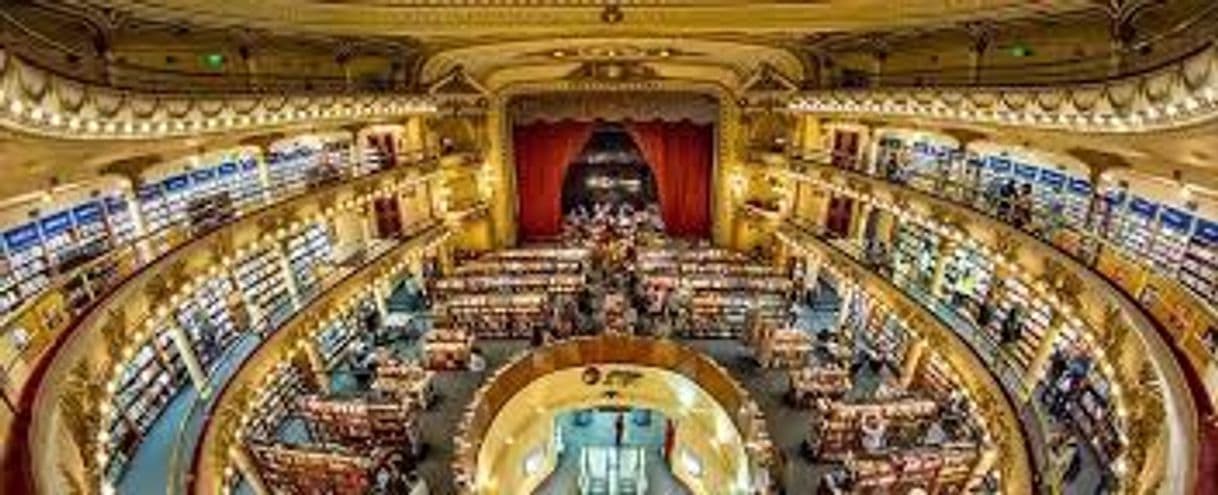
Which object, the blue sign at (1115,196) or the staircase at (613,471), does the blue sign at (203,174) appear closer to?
the staircase at (613,471)

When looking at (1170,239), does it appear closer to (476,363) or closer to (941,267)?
(941,267)

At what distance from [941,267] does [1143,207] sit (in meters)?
3.75

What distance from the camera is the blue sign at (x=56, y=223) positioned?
29.6 feet

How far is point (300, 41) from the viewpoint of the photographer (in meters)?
12.9

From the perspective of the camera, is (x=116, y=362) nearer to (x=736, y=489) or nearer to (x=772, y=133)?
(x=736, y=489)

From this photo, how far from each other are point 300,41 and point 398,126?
17.1 feet

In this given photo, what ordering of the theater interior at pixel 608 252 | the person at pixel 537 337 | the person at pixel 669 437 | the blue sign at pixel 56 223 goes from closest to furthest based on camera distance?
the theater interior at pixel 608 252 → the blue sign at pixel 56 223 → the person at pixel 537 337 → the person at pixel 669 437

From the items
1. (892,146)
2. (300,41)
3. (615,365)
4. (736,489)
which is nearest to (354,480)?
(615,365)

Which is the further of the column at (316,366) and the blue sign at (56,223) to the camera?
the column at (316,366)

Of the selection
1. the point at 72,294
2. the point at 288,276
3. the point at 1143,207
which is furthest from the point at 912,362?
the point at 72,294

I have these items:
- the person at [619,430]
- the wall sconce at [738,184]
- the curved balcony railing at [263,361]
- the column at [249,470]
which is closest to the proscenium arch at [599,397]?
the person at [619,430]

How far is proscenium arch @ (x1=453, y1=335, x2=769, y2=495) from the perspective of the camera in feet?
41.9

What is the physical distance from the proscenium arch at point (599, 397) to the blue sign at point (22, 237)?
636 centimetres

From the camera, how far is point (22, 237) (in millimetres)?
8602
